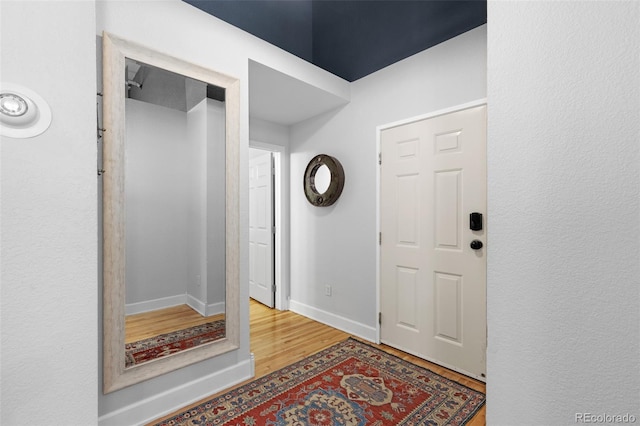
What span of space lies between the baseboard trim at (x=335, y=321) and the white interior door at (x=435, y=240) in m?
0.16

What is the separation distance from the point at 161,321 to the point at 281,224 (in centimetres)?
194

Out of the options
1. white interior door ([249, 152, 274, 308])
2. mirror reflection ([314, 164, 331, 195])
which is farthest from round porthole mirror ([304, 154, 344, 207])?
white interior door ([249, 152, 274, 308])

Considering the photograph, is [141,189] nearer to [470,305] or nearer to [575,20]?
[575,20]

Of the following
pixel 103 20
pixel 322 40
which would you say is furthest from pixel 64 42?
pixel 322 40

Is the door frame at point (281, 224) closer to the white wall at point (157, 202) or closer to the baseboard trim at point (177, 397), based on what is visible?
the baseboard trim at point (177, 397)

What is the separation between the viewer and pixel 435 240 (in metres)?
2.38

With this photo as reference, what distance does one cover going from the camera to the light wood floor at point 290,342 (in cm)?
223

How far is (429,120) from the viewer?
7.86ft

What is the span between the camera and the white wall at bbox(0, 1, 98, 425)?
45.3 inches

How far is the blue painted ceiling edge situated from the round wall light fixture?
152cm

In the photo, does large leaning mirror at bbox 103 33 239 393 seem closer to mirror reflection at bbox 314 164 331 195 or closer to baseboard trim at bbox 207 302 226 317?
baseboard trim at bbox 207 302 226 317

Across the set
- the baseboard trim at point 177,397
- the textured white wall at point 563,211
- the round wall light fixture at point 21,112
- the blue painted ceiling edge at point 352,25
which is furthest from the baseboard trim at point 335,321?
the round wall light fixture at point 21,112

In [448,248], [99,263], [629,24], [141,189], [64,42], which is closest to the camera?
[629,24]

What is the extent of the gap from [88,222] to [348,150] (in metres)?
2.24
